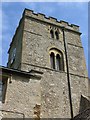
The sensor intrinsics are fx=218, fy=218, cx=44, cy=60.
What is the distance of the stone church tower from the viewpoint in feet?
33.2

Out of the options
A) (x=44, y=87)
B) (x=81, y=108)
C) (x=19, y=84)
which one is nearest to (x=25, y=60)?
(x=44, y=87)

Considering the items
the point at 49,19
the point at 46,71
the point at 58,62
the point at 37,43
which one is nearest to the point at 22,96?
the point at 46,71

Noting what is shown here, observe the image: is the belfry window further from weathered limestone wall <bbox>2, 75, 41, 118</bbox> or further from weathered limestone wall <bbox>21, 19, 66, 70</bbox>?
weathered limestone wall <bbox>2, 75, 41, 118</bbox>

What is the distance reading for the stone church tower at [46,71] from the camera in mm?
10109

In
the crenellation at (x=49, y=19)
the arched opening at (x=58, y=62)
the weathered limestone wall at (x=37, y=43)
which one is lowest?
the arched opening at (x=58, y=62)

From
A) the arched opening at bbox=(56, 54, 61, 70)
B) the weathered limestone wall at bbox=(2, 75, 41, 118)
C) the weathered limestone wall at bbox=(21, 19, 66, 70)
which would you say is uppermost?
the weathered limestone wall at bbox=(21, 19, 66, 70)

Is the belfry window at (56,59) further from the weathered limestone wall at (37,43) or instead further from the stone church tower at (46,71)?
the weathered limestone wall at (37,43)

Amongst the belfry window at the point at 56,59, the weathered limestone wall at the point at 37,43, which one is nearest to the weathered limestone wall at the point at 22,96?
the weathered limestone wall at the point at 37,43

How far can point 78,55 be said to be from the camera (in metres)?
15.8

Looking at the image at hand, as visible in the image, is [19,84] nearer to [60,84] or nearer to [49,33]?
[60,84]

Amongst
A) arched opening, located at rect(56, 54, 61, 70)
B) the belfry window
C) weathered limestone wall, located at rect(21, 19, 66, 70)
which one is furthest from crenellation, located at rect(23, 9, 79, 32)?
arched opening, located at rect(56, 54, 61, 70)

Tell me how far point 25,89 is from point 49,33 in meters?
6.68

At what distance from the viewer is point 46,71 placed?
13422 millimetres

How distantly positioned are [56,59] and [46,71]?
1912 mm
